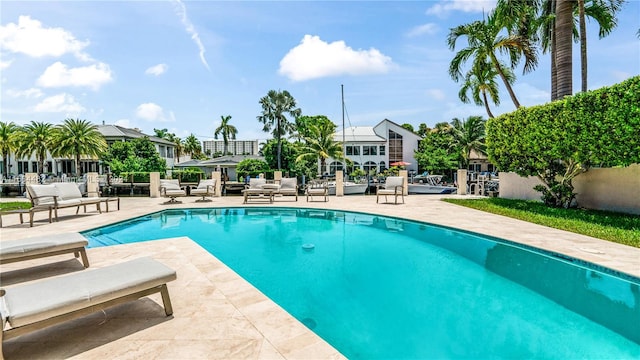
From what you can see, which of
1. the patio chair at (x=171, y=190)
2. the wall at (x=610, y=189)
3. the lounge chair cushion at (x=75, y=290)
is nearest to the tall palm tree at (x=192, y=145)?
the patio chair at (x=171, y=190)

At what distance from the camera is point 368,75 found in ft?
78.5

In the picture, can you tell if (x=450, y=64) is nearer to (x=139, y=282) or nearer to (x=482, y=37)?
(x=482, y=37)

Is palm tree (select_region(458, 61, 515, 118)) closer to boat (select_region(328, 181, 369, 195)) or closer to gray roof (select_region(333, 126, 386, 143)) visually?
boat (select_region(328, 181, 369, 195))

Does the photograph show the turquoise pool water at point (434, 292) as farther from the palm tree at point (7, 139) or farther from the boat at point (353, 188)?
the palm tree at point (7, 139)

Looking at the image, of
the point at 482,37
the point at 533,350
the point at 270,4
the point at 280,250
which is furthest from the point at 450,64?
the point at 533,350

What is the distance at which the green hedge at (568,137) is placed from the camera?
862cm

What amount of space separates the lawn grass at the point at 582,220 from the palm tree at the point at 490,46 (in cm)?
657

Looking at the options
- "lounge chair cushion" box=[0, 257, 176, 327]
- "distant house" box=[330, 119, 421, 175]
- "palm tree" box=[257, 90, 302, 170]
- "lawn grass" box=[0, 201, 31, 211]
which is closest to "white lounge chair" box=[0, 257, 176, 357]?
"lounge chair cushion" box=[0, 257, 176, 327]

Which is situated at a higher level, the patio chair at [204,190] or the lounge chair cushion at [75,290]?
the patio chair at [204,190]

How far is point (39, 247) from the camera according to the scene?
4445 millimetres

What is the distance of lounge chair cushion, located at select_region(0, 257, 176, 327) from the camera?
2543 mm

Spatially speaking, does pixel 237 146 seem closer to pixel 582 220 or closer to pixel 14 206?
pixel 14 206

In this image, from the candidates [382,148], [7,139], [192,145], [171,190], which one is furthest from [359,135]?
[7,139]

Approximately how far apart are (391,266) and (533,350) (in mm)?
2908
